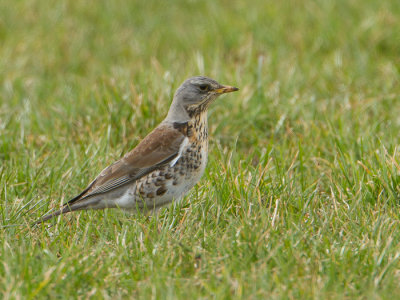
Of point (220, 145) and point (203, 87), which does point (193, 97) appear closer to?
point (203, 87)

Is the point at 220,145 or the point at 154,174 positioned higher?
the point at 154,174

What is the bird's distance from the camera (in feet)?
17.2

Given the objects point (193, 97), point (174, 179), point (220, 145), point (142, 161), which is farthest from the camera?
point (220, 145)

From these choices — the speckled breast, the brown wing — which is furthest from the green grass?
the brown wing

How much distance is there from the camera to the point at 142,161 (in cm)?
537

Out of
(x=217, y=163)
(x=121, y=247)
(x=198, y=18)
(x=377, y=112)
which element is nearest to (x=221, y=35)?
(x=198, y=18)

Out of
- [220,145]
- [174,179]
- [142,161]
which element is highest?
[142,161]

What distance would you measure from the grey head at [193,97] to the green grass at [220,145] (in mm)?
431

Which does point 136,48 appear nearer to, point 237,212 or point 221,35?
point 221,35

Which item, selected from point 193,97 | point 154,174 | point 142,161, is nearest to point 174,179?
point 154,174

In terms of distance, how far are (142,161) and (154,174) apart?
0.45ft

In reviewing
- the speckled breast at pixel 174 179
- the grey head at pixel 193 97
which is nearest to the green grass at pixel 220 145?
the speckled breast at pixel 174 179

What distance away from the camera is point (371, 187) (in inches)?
203

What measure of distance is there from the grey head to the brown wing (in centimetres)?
21
